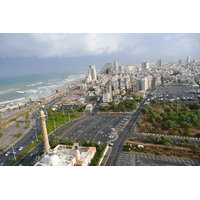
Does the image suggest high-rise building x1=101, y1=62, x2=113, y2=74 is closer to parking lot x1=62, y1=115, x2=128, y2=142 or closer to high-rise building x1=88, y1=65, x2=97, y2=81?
high-rise building x1=88, y1=65, x2=97, y2=81

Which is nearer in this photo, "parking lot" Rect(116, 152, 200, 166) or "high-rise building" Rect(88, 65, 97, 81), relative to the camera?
"parking lot" Rect(116, 152, 200, 166)

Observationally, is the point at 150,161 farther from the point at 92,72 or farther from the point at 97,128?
the point at 92,72

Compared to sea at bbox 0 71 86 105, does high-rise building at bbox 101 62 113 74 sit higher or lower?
higher

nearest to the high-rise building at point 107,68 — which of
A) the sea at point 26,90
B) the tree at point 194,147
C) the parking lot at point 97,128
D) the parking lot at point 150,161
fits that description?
the sea at point 26,90

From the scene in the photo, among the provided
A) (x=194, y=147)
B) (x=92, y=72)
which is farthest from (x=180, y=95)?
(x=92, y=72)

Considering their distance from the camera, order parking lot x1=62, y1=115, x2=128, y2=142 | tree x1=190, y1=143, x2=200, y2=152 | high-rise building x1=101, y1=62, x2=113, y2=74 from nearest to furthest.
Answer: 1. tree x1=190, y1=143, x2=200, y2=152
2. parking lot x1=62, y1=115, x2=128, y2=142
3. high-rise building x1=101, y1=62, x2=113, y2=74

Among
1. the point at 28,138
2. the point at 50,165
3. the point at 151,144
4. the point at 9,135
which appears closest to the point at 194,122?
the point at 151,144

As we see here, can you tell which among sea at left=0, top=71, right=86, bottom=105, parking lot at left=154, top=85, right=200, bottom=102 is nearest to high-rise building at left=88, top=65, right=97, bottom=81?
sea at left=0, top=71, right=86, bottom=105

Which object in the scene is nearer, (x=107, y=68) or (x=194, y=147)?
(x=194, y=147)

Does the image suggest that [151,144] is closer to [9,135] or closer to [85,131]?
[85,131]
